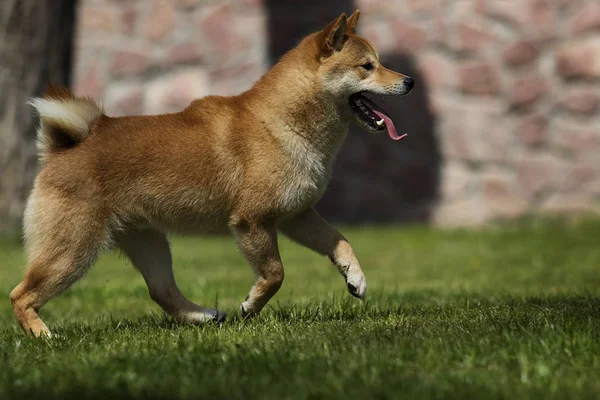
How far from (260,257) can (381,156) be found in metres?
6.19

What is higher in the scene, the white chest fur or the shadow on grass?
the white chest fur

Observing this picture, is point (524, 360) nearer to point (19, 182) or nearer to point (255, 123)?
point (255, 123)

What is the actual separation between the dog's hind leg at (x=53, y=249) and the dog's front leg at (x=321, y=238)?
3.16 ft

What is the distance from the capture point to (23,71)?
9.13 meters

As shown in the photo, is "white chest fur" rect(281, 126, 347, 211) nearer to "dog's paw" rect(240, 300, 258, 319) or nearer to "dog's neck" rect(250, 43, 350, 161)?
"dog's neck" rect(250, 43, 350, 161)

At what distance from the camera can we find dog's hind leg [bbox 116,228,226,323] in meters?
4.67

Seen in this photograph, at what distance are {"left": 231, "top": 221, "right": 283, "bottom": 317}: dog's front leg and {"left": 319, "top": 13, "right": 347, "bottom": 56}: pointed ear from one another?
95 cm

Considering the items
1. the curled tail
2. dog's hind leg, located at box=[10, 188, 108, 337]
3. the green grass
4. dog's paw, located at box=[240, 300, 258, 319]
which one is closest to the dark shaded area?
the green grass

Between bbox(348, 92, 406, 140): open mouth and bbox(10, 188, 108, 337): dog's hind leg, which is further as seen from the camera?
bbox(348, 92, 406, 140): open mouth

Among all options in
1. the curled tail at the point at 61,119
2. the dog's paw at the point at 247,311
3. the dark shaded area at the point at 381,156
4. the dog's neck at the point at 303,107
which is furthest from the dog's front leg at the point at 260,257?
the dark shaded area at the point at 381,156

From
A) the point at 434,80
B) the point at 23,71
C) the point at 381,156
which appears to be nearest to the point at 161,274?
the point at 23,71

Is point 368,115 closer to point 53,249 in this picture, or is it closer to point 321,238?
point 321,238

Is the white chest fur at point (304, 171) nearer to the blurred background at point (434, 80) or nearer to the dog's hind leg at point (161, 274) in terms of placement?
the dog's hind leg at point (161, 274)

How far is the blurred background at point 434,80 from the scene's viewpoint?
1006 centimetres
